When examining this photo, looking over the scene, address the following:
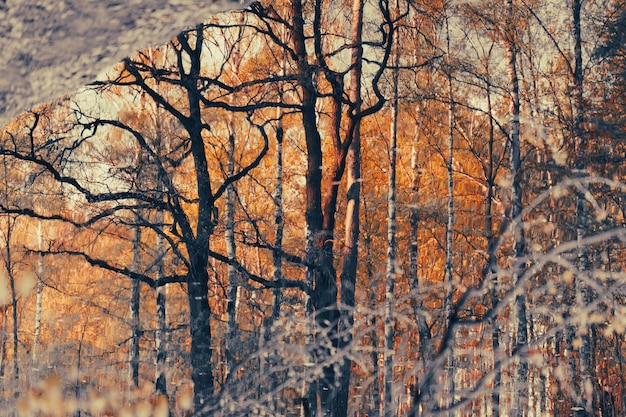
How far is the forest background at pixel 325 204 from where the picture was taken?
7574 mm

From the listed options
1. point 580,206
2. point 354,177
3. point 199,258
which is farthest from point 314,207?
point 580,206

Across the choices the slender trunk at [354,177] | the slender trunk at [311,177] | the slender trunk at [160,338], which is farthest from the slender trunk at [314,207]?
the slender trunk at [160,338]

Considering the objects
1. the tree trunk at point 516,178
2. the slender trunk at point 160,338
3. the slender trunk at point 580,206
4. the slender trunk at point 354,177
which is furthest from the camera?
the tree trunk at point 516,178

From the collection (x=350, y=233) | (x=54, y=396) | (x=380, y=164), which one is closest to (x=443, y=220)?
(x=380, y=164)

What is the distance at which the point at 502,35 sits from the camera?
1456 cm

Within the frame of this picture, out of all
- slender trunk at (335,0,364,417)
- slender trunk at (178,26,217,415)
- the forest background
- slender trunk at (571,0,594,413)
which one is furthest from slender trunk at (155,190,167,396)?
slender trunk at (571,0,594,413)

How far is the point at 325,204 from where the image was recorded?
11859 mm

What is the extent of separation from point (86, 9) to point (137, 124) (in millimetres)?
15722

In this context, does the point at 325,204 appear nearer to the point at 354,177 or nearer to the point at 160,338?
the point at 354,177

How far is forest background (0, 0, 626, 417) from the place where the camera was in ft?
24.8

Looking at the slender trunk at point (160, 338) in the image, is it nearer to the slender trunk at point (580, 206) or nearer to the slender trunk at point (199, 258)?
the slender trunk at point (199, 258)

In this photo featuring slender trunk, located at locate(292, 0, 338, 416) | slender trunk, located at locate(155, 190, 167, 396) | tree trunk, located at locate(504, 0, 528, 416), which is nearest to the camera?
slender trunk, located at locate(155, 190, 167, 396)

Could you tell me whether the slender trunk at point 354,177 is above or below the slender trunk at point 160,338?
above

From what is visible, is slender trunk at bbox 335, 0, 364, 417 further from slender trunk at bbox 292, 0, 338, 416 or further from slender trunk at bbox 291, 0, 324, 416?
slender trunk at bbox 291, 0, 324, 416
